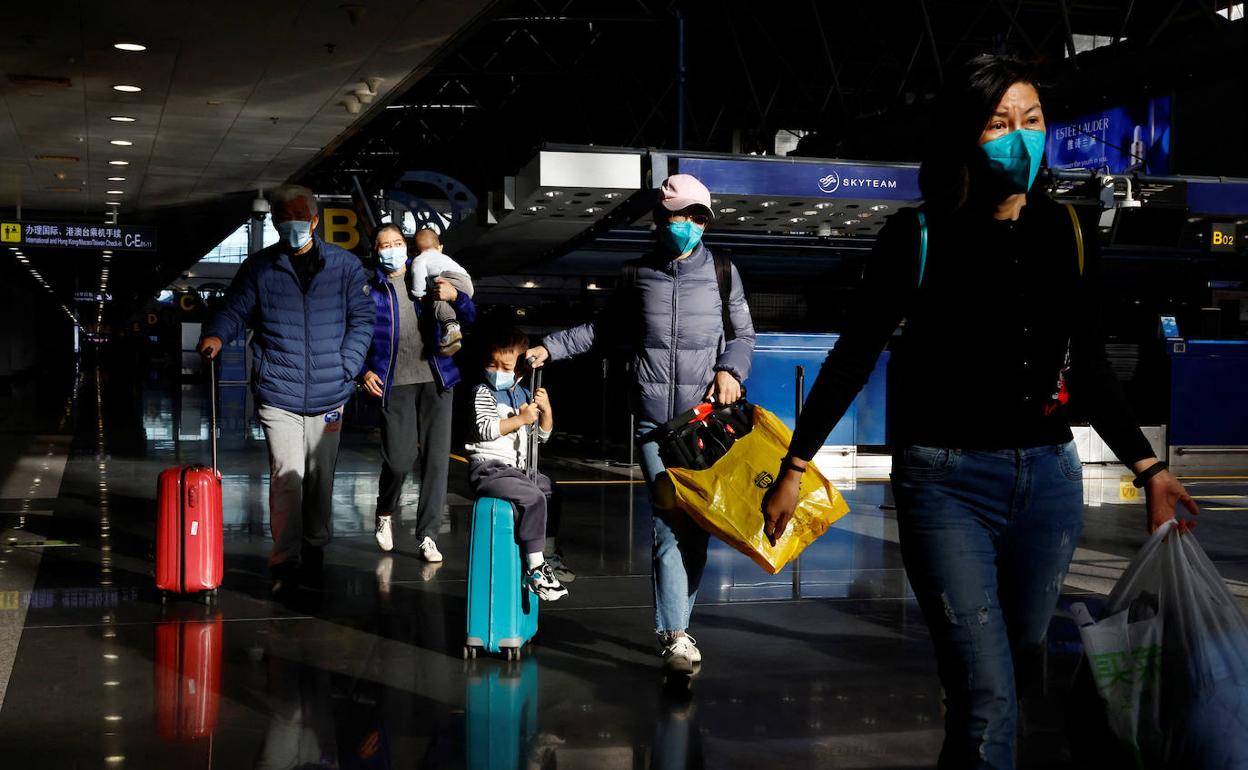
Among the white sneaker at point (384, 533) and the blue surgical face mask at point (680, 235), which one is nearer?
the blue surgical face mask at point (680, 235)

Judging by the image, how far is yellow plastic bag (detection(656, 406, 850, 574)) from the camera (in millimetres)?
4297

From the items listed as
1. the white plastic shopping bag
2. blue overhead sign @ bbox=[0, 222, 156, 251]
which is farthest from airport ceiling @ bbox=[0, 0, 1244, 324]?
the white plastic shopping bag

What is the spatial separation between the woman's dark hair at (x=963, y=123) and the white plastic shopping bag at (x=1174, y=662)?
2.85ft

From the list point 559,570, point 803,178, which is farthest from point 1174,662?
point 803,178

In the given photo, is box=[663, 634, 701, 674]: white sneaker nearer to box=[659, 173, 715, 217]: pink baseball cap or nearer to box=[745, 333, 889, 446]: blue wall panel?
box=[659, 173, 715, 217]: pink baseball cap

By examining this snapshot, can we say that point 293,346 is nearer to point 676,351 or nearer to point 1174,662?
point 676,351

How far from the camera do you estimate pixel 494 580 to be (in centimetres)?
481

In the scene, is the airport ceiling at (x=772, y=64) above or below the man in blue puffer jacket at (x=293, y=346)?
above

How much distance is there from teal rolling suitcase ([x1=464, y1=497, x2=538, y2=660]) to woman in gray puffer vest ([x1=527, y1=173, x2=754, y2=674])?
1.86ft

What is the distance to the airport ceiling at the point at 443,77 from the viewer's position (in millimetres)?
10469

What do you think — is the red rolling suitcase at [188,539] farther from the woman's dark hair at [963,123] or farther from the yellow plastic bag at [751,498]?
the woman's dark hair at [963,123]

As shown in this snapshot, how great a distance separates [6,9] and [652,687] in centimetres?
798

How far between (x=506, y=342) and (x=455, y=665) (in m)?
1.35

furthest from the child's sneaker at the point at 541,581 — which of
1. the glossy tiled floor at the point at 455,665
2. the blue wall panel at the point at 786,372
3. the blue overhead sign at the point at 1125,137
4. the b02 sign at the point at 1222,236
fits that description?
the blue overhead sign at the point at 1125,137
